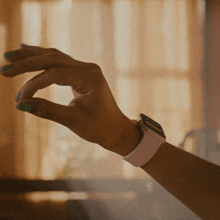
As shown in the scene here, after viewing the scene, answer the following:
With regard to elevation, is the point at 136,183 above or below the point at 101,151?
below

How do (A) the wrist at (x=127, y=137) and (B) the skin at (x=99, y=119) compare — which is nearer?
(B) the skin at (x=99, y=119)

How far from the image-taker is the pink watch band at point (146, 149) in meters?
0.45

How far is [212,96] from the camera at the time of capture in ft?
2.68

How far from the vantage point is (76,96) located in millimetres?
379

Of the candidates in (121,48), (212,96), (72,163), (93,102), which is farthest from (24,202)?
(212,96)

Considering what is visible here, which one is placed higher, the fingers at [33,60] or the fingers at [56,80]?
the fingers at [33,60]

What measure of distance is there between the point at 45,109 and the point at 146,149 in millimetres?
229

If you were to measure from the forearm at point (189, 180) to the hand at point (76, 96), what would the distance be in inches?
4.0

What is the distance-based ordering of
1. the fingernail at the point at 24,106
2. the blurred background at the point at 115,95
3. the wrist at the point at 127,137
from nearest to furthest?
the fingernail at the point at 24,106
the wrist at the point at 127,137
the blurred background at the point at 115,95

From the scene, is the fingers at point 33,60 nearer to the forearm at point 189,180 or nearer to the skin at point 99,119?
the skin at point 99,119

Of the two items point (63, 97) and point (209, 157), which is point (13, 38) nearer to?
point (63, 97)

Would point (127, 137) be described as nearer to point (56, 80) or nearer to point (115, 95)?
point (56, 80)

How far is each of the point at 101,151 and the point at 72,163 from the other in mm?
95

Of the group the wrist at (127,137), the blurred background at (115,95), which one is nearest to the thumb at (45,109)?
the wrist at (127,137)
